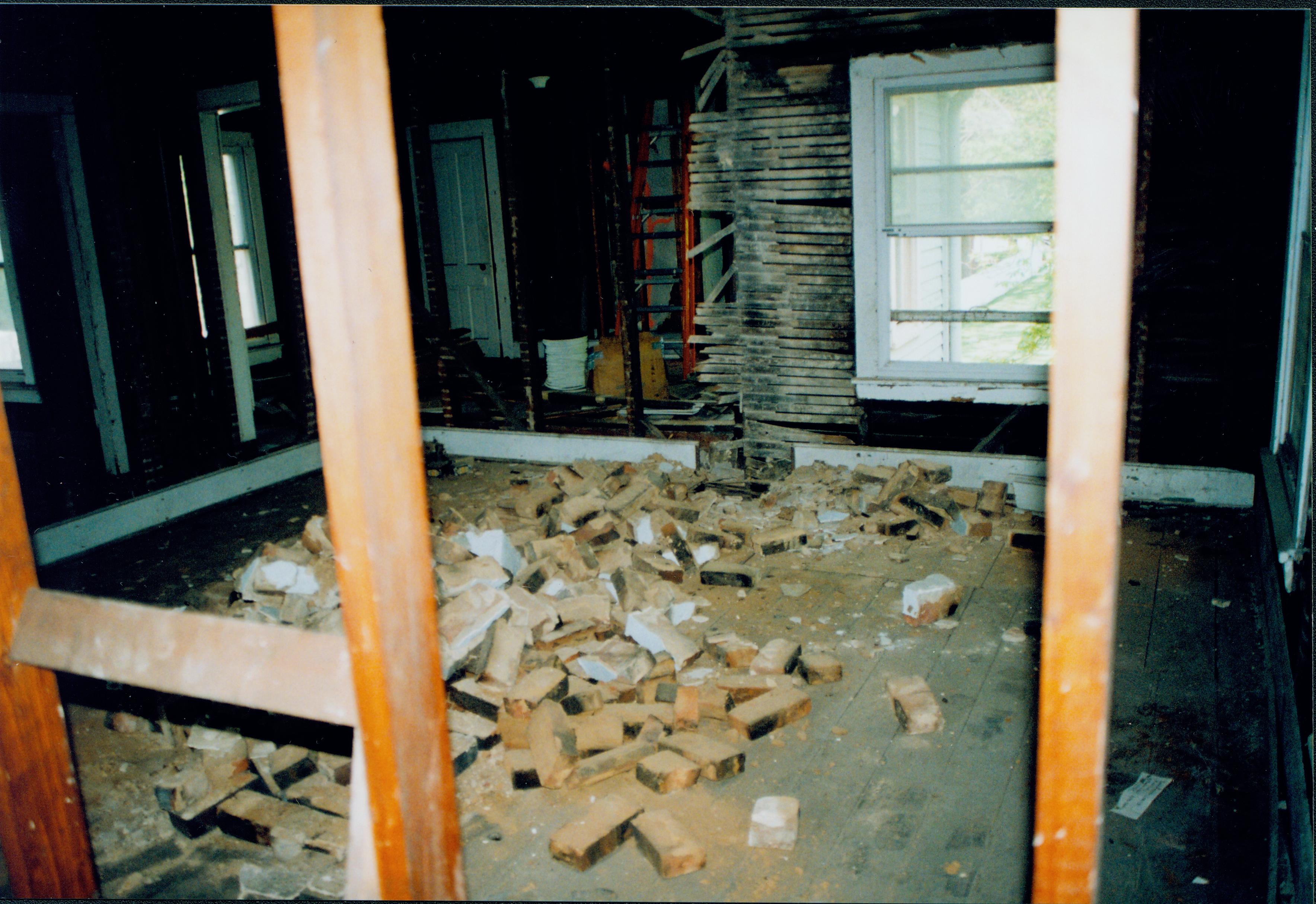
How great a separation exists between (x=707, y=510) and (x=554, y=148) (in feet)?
18.7

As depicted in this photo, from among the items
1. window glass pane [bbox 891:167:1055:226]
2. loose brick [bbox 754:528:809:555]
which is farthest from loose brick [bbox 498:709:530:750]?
window glass pane [bbox 891:167:1055:226]

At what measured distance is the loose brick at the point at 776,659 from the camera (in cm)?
335

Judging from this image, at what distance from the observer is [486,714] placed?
315cm

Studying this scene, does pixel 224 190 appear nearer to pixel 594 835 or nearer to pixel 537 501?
pixel 537 501

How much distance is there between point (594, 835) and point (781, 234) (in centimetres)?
399

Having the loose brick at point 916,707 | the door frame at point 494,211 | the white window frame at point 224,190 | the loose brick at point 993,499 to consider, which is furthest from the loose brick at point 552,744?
the door frame at point 494,211

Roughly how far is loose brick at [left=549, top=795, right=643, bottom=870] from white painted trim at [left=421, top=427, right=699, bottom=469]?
350cm

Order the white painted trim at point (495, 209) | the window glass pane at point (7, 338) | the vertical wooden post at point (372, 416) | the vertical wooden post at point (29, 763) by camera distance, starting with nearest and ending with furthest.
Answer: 1. the vertical wooden post at point (372, 416)
2. the vertical wooden post at point (29, 763)
3. the window glass pane at point (7, 338)
4. the white painted trim at point (495, 209)

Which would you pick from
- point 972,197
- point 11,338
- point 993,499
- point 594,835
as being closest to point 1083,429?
point 594,835

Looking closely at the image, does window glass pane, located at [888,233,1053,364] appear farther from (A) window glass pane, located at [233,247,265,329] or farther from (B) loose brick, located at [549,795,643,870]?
(A) window glass pane, located at [233,247,265,329]

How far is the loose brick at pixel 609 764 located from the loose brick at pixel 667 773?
0.21 ft

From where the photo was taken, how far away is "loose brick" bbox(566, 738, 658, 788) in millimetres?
2799

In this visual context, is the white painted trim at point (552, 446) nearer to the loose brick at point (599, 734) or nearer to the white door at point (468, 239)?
the loose brick at point (599, 734)

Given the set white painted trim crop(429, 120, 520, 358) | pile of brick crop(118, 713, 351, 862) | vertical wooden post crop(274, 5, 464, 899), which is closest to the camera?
vertical wooden post crop(274, 5, 464, 899)
